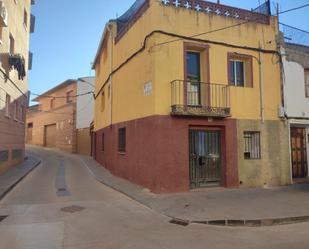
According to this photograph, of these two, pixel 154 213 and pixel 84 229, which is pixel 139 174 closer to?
pixel 154 213

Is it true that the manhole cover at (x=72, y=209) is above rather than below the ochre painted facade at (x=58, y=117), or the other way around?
below

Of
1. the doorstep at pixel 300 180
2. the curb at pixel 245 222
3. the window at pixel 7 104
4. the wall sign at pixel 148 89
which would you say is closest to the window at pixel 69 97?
the window at pixel 7 104

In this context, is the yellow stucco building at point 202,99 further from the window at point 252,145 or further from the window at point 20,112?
the window at point 20,112

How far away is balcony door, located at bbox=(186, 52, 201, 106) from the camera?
1177 centimetres

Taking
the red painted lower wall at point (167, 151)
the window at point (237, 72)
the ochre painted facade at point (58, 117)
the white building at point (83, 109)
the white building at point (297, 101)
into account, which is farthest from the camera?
the ochre painted facade at point (58, 117)

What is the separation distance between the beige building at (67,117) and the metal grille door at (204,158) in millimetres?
17398

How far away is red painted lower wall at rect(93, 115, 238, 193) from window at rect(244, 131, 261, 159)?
2.48ft

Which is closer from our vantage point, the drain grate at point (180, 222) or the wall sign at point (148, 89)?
the drain grate at point (180, 222)

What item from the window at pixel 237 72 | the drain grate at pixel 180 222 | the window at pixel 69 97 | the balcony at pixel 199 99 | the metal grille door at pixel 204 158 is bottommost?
the drain grate at pixel 180 222

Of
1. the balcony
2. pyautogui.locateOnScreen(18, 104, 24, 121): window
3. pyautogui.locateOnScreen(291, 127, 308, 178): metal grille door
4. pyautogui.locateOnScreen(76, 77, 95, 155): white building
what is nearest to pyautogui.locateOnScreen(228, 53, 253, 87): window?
the balcony

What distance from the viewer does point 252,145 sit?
41.4ft

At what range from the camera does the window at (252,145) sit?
41.1 feet

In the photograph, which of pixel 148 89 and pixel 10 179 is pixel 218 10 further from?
pixel 10 179

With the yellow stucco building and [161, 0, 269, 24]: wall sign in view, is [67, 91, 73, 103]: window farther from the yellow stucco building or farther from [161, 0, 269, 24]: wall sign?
[161, 0, 269, 24]: wall sign
